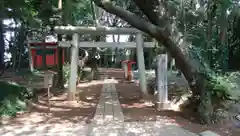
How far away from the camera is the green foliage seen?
18.0ft

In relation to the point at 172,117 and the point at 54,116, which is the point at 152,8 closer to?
the point at 172,117

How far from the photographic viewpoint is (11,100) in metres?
5.88

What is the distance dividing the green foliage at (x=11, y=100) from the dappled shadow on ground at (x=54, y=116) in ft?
0.65

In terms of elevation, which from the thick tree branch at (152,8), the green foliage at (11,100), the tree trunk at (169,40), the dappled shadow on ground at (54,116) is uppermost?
the thick tree branch at (152,8)

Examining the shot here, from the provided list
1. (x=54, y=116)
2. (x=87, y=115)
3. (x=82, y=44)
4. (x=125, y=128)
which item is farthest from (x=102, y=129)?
(x=82, y=44)

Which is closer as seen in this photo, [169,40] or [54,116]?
[169,40]

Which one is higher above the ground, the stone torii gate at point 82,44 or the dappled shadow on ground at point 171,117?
the stone torii gate at point 82,44

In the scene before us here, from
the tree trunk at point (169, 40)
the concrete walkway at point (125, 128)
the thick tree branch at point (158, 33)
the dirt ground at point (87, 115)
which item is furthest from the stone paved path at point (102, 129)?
the thick tree branch at point (158, 33)

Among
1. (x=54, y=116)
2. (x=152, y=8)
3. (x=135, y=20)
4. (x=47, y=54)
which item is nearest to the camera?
(x=135, y=20)

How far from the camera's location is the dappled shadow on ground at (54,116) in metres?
4.69

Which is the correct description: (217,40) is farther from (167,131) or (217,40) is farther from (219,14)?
(167,131)

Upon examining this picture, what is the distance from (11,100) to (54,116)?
1227mm

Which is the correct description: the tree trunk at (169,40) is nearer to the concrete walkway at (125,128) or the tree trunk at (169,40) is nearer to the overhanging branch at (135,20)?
the overhanging branch at (135,20)

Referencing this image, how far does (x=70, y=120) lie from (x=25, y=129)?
0.97m
